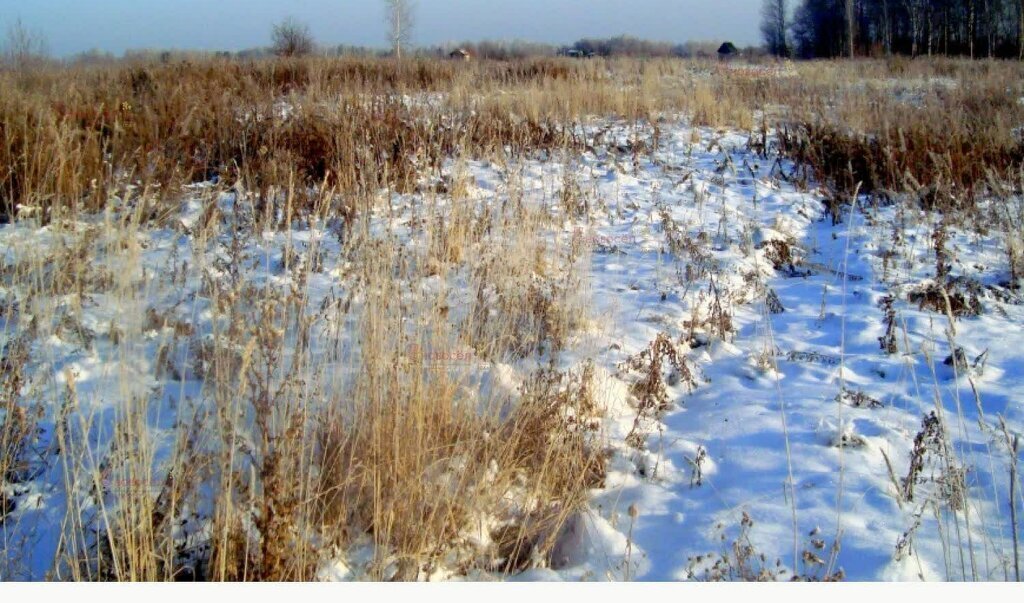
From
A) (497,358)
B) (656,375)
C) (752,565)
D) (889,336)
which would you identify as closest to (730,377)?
(656,375)

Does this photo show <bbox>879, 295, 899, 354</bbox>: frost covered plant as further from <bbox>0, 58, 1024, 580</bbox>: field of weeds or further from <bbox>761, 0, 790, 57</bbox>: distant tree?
<bbox>761, 0, 790, 57</bbox>: distant tree

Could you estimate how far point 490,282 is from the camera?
3883 millimetres

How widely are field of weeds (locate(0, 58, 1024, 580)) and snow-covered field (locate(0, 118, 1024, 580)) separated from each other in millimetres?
21

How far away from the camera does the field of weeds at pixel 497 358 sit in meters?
2.16

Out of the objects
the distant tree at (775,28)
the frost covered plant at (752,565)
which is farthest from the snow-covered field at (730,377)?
the distant tree at (775,28)

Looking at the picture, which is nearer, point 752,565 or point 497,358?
point 752,565

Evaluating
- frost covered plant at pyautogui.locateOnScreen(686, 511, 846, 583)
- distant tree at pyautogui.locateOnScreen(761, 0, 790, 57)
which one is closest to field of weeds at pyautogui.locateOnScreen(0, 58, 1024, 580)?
frost covered plant at pyautogui.locateOnScreen(686, 511, 846, 583)

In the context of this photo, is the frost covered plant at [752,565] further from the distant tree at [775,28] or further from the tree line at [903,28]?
the distant tree at [775,28]

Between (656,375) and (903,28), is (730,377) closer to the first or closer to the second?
(656,375)

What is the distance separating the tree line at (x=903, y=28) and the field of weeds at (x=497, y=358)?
16.9m

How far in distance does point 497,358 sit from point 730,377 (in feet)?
4.59

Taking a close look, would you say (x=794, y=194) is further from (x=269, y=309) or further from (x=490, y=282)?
(x=269, y=309)

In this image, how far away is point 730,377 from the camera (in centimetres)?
367

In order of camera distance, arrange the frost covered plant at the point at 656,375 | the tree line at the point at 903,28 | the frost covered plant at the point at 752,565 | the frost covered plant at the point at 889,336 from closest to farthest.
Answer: the frost covered plant at the point at 752,565
the frost covered plant at the point at 656,375
the frost covered plant at the point at 889,336
the tree line at the point at 903,28
